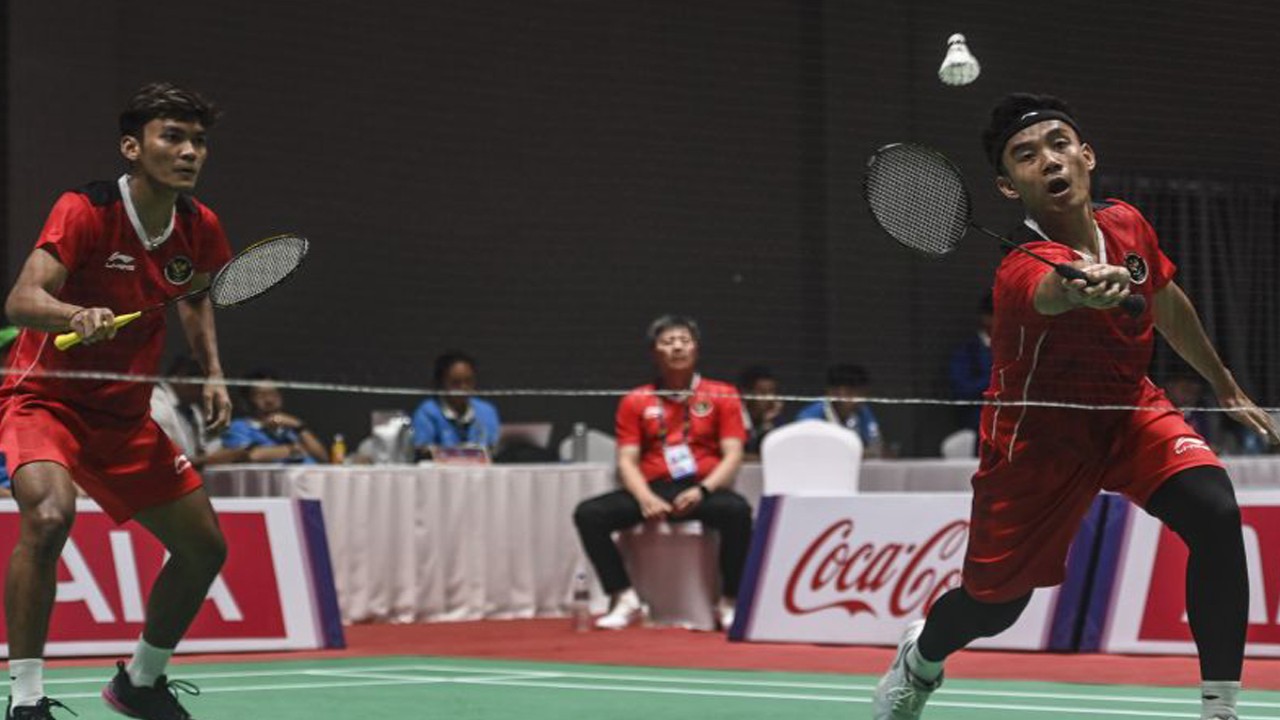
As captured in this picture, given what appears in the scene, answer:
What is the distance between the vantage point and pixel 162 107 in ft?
17.5

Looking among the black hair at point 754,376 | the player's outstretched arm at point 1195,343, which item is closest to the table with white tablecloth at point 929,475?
the black hair at point 754,376

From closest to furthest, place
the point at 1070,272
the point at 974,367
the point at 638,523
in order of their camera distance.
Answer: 1. the point at 1070,272
2. the point at 638,523
3. the point at 974,367

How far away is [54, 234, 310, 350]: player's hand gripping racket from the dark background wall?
7.46 meters

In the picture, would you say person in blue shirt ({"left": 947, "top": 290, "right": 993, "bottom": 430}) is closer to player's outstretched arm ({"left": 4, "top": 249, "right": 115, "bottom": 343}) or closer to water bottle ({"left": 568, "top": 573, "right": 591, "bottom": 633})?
water bottle ({"left": 568, "top": 573, "right": 591, "bottom": 633})

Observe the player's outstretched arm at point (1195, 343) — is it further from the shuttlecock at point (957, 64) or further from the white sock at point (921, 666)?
the shuttlecock at point (957, 64)

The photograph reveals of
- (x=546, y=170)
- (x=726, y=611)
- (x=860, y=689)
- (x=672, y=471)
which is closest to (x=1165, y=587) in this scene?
(x=860, y=689)

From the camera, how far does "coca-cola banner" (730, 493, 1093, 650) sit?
840 centimetres

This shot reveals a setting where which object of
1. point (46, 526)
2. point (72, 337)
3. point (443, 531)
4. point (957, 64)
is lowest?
point (443, 531)

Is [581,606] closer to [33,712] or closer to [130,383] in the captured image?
[130,383]

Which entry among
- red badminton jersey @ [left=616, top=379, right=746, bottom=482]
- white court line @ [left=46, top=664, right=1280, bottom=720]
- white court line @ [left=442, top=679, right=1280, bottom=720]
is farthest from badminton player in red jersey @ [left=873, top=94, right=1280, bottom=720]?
red badminton jersey @ [left=616, top=379, right=746, bottom=482]

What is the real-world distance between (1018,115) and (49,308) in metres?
2.44

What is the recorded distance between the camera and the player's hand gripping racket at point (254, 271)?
528 centimetres

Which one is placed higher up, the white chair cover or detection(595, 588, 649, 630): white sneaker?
the white chair cover

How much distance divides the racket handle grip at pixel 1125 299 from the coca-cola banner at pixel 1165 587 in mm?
3528
